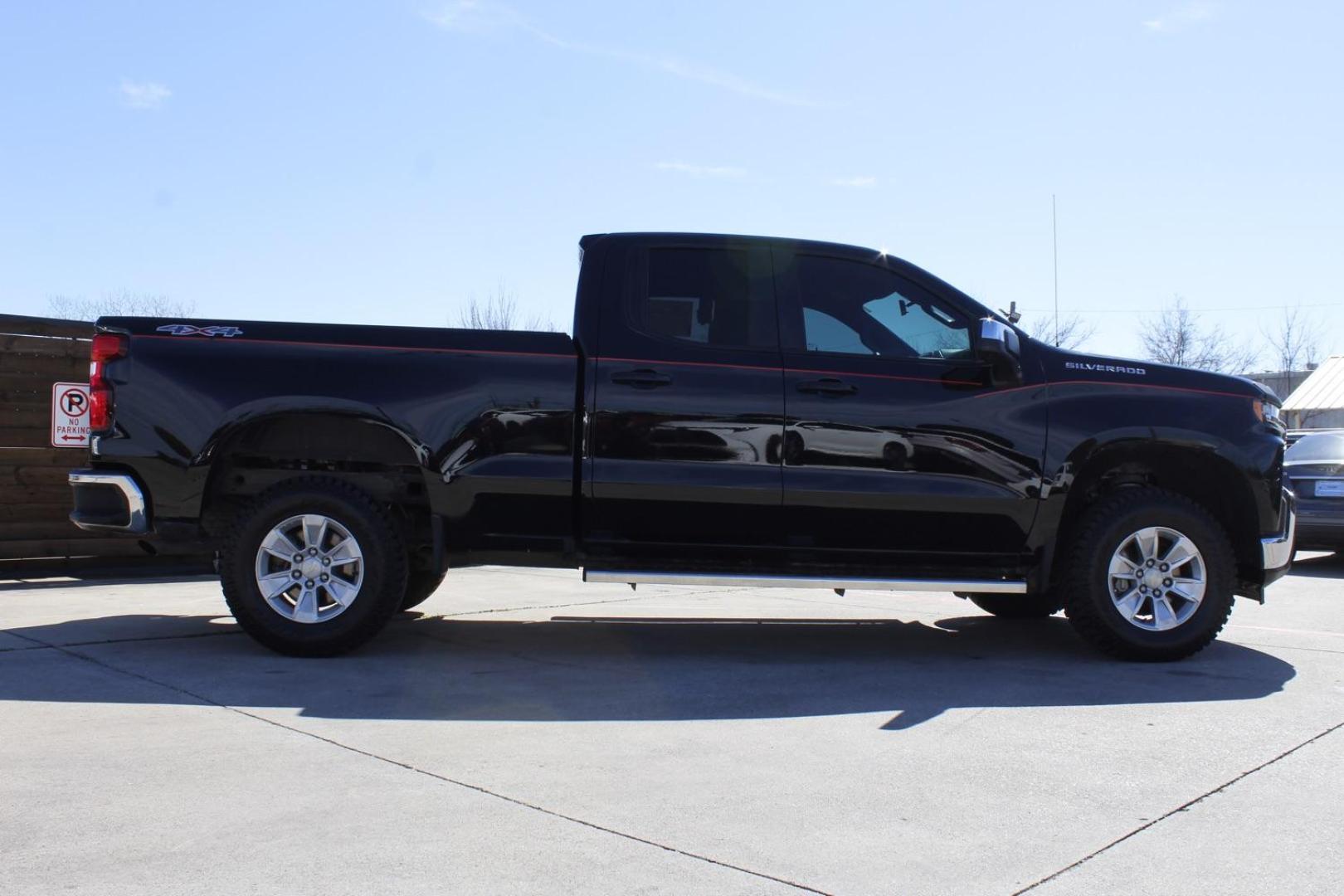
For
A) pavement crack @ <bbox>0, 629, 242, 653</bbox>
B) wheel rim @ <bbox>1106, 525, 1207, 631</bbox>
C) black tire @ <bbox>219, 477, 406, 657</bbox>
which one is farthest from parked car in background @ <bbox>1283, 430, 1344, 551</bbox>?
pavement crack @ <bbox>0, 629, 242, 653</bbox>

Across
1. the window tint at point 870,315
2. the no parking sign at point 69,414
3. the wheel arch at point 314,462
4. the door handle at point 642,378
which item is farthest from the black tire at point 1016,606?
the no parking sign at point 69,414

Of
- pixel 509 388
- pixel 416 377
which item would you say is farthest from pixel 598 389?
pixel 416 377

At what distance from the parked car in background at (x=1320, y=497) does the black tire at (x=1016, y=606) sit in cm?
466

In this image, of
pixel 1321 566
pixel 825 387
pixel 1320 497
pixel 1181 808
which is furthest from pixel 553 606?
pixel 1321 566

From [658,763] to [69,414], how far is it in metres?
6.87

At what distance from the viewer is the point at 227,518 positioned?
643cm

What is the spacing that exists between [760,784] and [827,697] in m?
1.36

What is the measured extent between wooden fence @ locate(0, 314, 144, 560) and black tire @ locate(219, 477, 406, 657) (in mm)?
4253

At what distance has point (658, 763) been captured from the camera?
4176 millimetres

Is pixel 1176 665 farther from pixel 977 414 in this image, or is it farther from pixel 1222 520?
pixel 977 414

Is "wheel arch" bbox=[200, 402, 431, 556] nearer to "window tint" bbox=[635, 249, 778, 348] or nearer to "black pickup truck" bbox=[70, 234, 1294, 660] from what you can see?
"black pickup truck" bbox=[70, 234, 1294, 660]

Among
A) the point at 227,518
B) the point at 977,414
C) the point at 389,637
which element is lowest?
the point at 389,637

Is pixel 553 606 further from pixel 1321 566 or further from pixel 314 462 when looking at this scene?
pixel 1321 566

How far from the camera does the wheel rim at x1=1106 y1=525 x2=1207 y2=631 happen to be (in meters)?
6.21
